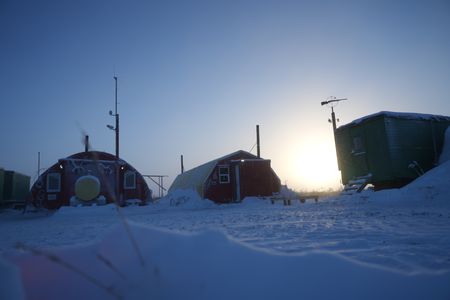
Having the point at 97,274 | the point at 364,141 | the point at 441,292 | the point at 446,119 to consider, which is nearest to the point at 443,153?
the point at 446,119

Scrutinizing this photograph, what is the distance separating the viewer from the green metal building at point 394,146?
579 inches

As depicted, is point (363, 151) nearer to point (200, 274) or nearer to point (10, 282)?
point (200, 274)

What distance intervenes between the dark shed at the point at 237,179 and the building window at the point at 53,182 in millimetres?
10182

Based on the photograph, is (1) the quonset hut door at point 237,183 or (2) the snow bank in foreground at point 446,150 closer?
(2) the snow bank in foreground at point 446,150

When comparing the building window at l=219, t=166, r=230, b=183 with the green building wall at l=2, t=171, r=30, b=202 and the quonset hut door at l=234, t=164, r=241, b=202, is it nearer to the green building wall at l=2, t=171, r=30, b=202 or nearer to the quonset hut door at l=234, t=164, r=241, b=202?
the quonset hut door at l=234, t=164, r=241, b=202

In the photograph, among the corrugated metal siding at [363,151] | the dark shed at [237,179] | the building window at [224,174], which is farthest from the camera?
the building window at [224,174]

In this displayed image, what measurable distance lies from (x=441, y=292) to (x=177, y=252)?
4.37ft

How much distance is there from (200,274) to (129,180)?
22.0 m

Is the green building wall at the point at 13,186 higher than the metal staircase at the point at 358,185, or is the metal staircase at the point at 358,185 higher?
the green building wall at the point at 13,186

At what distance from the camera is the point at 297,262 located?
1.55 m

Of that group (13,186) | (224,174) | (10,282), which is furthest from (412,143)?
(13,186)

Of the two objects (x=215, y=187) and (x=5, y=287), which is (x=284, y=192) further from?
(x=5, y=287)

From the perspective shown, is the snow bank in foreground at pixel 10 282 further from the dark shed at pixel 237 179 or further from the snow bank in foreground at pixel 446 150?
the dark shed at pixel 237 179

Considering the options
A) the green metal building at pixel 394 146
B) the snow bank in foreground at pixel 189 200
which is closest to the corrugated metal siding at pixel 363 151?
the green metal building at pixel 394 146
